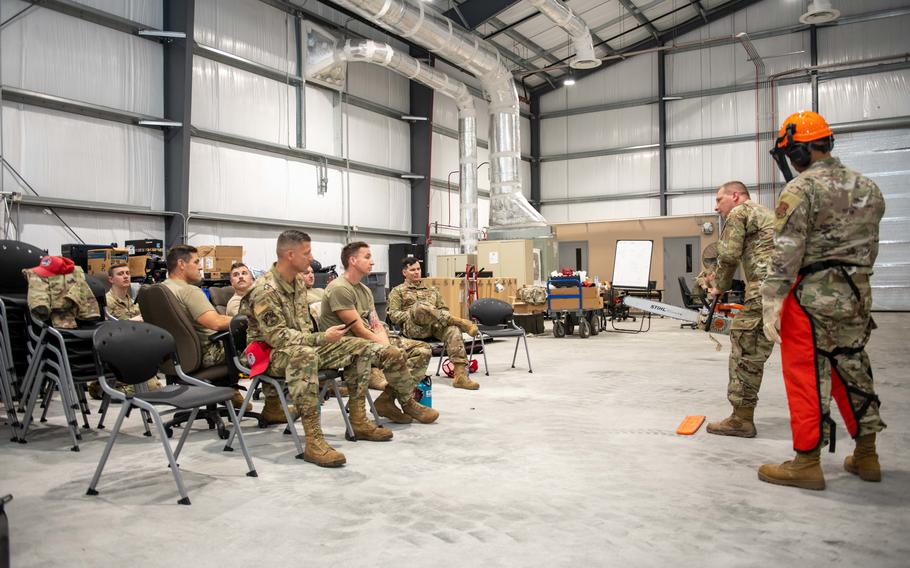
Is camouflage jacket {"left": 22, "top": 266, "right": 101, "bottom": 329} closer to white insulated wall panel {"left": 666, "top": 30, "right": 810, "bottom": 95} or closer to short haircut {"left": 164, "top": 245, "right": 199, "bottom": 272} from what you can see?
short haircut {"left": 164, "top": 245, "right": 199, "bottom": 272}

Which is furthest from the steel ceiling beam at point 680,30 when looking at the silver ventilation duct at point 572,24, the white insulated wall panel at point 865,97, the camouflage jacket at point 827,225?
the camouflage jacket at point 827,225

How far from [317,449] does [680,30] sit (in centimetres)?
1901

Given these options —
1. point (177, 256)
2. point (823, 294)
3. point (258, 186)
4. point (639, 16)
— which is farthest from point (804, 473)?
point (639, 16)

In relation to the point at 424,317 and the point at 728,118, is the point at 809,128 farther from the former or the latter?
the point at 728,118

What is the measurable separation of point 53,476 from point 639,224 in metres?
16.1

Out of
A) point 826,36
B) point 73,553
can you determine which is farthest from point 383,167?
point 73,553

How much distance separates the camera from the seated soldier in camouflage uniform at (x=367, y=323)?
4184mm

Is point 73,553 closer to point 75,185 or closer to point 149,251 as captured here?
point 149,251

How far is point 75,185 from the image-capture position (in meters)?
9.21

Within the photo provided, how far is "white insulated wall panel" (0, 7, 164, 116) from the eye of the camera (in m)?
8.54

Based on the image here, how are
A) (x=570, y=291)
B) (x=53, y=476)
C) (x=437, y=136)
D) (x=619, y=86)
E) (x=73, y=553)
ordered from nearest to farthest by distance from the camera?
(x=73, y=553) < (x=53, y=476) < (x=570, y=291) < (x=437, y=136) < (x=619, y=86)

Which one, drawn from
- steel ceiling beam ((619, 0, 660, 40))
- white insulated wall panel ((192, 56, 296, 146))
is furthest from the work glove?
steel ceiling beam ((619, 0, 660, 40))

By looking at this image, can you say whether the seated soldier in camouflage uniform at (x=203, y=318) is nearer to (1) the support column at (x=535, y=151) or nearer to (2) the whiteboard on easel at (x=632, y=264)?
(2) the whiteboard on easel at (x=632, y=264)

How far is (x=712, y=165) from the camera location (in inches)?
719
